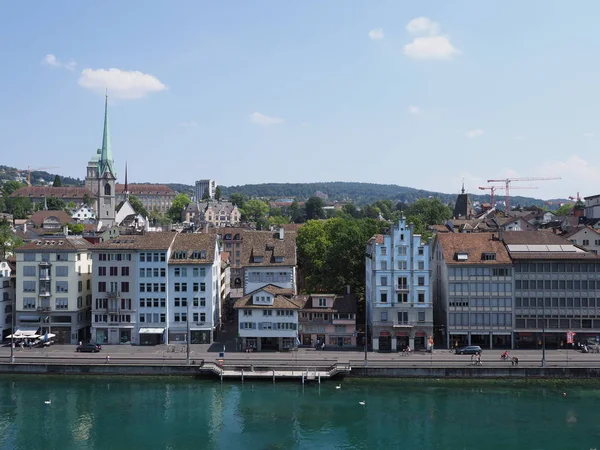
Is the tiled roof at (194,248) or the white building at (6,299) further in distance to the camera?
the white building at (6,299)

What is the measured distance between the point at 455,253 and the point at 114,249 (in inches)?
1680

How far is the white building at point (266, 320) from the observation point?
3194 inches

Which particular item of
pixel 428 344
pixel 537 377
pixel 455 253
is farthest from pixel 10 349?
pixel 537 377

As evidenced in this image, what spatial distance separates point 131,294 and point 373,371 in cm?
3254

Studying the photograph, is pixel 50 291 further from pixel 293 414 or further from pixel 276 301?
pixel 293 414

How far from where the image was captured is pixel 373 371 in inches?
2864

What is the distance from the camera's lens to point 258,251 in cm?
8756

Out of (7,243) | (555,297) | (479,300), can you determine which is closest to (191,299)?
(479,300)

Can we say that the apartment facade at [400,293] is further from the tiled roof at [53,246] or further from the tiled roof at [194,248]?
the tiled roof at [53,246]

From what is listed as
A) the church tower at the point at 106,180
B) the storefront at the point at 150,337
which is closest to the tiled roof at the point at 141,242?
the storefront at the point at 150,337

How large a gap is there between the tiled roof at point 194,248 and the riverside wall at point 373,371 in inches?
629

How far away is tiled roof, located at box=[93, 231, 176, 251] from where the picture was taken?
3361 inches

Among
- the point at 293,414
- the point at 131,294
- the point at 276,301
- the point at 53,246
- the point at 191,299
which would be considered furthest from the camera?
the point at 53,246

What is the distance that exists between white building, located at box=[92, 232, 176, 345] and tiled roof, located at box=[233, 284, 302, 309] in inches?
415
